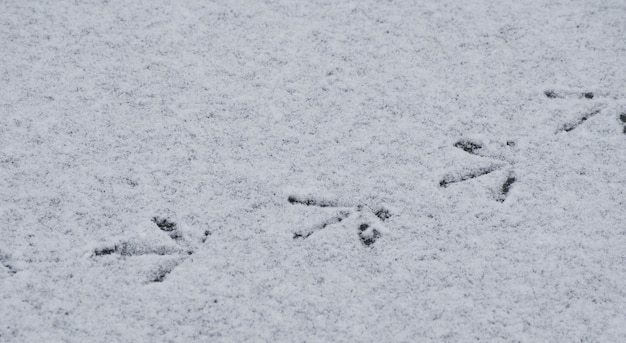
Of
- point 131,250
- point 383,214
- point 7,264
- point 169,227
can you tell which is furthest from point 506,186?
point 7,264

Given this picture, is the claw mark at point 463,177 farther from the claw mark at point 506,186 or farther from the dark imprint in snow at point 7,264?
the dark imprint in snow at point 7,264

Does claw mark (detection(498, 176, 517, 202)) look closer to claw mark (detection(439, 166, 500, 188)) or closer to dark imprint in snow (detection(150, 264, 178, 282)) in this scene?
claw mark (detection(439, 166, 500, 188))

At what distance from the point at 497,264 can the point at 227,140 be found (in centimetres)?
113

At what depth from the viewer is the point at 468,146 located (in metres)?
2.10

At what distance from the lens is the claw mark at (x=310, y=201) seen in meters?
1.93

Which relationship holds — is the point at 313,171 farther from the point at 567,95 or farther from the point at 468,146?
the point at 567,95

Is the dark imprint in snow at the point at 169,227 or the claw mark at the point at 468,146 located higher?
the claw mark at the point at 468,146

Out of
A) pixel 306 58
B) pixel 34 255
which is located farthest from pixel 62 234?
pixel 306 58

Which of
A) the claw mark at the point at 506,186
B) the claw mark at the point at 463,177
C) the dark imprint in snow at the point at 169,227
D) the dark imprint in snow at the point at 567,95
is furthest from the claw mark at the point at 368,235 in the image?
the dark imprint in snow at the point at 567,95

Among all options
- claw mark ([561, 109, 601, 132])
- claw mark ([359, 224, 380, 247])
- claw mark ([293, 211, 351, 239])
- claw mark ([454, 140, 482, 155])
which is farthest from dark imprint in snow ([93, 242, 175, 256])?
claw mark ([561, 109, 601, 132])

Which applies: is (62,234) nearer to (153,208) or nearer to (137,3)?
(153,208)

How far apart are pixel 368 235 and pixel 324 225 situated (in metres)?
0.16

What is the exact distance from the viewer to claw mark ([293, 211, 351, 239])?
1.83 metres

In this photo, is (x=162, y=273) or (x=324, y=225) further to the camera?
(x=324, y=225)
